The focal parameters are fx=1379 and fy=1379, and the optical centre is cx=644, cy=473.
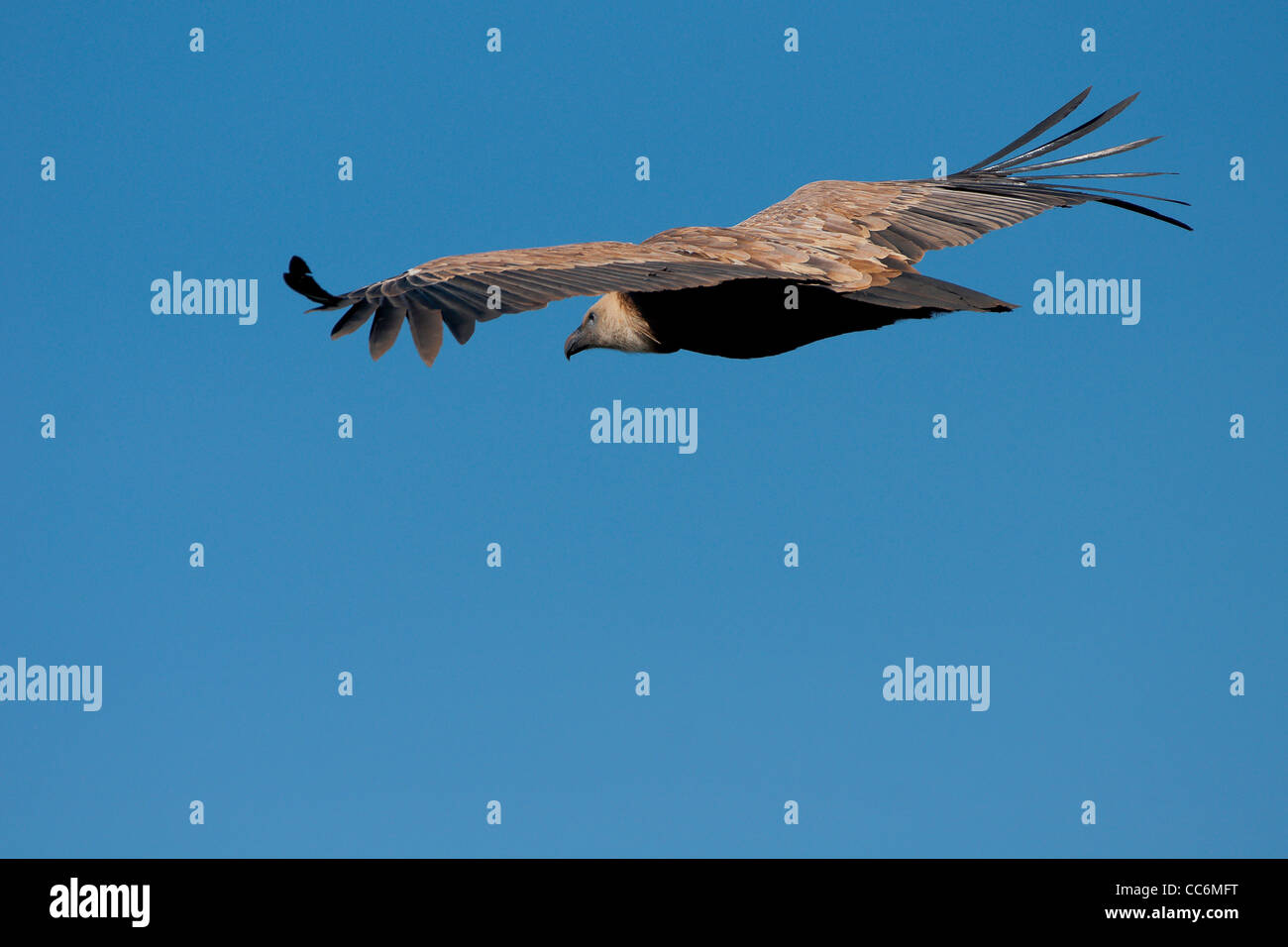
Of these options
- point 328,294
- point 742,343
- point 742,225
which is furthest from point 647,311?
point 328,294

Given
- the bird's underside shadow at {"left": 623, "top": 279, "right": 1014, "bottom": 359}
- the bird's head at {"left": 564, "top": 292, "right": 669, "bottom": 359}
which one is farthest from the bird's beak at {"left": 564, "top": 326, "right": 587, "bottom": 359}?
the bird's underside shadow at {"left": 623, "top": 279, "right": 1014, "bottom": 359}

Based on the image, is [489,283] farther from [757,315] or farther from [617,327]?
[617,327]

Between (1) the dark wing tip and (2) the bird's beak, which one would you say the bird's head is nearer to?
(2) the bird's beak

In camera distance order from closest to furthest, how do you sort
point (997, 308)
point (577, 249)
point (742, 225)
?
point (577, 249) → point (997, 308) → point (742, 225)

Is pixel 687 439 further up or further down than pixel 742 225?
further down

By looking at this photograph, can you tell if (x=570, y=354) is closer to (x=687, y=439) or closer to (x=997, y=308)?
(x=687, y=439)

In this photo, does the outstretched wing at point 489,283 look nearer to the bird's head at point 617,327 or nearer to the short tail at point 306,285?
the short tail at point 306,285

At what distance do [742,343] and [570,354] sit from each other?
5.25 feet

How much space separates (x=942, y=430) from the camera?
1173 centimetres

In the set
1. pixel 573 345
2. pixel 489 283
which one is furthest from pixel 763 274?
pixel 573 345

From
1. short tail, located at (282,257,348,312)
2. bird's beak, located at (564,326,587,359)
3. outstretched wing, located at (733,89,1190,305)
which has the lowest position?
short tail, located at (282,257,348,312)

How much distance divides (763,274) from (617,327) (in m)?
1.76

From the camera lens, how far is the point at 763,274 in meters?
7.60

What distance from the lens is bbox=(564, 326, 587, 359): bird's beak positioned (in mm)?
9691
